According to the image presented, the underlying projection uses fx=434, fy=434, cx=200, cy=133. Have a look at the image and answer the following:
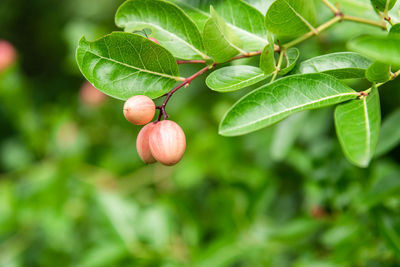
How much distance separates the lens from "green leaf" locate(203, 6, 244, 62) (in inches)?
28.5

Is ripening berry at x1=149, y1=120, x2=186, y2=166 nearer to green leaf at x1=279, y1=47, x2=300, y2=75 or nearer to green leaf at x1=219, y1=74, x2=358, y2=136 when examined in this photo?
green leaf at x1=219, y1=74, x2=358, y2=136

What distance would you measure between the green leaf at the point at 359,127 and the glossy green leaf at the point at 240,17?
23 centimetres

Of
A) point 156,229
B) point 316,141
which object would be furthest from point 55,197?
point 316,141

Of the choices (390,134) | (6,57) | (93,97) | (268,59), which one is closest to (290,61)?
(268,59)

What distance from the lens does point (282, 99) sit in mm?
695

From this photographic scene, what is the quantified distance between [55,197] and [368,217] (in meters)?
1.27

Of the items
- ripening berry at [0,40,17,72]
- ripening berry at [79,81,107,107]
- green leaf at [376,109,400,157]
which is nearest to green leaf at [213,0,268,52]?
green leaf at [376,109,400,157]

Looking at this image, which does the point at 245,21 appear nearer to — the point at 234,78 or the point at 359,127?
the point at 234,78

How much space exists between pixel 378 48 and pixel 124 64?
0.41 m

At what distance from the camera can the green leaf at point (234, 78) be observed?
762 millimetres

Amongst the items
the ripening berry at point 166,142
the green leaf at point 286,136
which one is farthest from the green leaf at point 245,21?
the green leaf at point 286,136

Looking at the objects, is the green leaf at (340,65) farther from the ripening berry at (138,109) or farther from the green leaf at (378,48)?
the ripening berry at (138,109)

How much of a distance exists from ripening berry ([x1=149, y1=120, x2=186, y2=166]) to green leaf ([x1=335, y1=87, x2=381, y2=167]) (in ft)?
0.90

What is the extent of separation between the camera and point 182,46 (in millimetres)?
820
